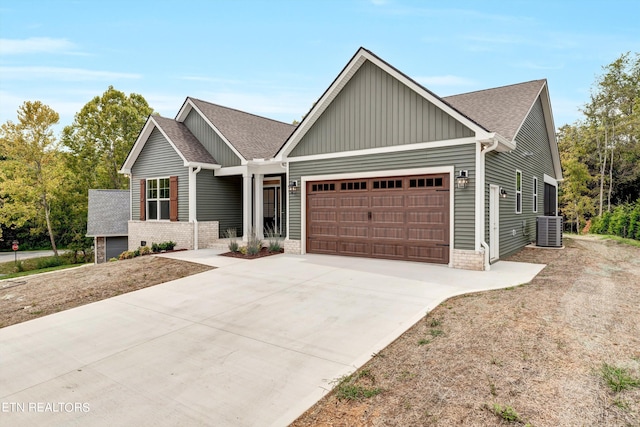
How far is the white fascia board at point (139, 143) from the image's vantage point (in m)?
15.2

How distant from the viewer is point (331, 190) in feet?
36.8

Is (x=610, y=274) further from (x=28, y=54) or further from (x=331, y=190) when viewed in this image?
(x=28, y=54)

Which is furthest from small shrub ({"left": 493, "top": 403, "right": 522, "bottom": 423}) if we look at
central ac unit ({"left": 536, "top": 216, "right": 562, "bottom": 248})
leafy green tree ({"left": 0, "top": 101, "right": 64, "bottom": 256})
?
leafy green tree ({"left": 0, "top": 101, "right": 64, "bottom": 256})

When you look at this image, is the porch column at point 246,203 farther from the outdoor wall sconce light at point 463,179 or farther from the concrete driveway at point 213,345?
the outdoor wall sconce light at point 463,179

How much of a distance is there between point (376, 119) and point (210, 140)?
820 centimetres

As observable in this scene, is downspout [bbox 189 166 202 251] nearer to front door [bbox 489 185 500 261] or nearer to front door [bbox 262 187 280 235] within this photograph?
front door [bbox 262 187 280 235]

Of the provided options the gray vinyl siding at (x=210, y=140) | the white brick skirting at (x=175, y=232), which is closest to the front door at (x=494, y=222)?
the gray vinyl siding at (x=210, y=140)

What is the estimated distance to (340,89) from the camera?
10.8 meters

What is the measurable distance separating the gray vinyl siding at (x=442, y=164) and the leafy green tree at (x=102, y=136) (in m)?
23.2

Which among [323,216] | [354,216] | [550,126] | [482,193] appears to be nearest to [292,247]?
[323,216]

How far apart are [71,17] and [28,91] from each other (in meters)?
14.4

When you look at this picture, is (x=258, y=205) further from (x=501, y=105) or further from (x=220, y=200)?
(x=501, y=105)

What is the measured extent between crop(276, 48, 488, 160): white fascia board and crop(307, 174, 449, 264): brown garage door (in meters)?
1.39

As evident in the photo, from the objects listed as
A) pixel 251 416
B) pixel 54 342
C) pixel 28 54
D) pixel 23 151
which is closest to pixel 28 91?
pixel 23 151
